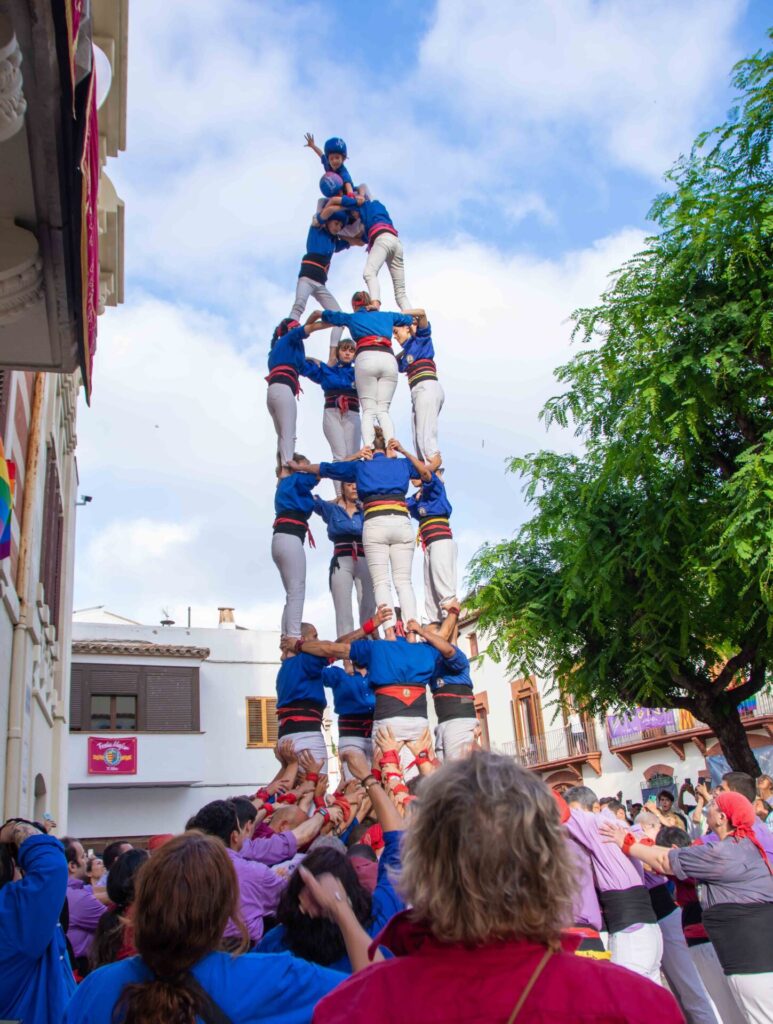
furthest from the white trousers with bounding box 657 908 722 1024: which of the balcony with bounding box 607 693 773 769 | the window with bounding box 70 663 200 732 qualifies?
the window with bounding box 70 663 200 732

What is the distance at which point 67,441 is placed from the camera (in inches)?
609

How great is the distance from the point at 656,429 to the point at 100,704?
63.6ft

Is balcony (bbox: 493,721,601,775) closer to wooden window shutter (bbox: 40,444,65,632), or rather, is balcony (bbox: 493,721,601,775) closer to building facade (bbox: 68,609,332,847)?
building facade (bbox: 68,609,332,847)

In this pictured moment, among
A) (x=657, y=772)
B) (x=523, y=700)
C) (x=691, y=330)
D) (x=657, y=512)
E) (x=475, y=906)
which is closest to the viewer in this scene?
(x=475, y=906)

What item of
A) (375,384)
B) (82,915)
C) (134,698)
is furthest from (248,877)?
(134,698)

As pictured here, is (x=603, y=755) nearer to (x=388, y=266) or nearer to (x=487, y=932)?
(x=388, y=266)

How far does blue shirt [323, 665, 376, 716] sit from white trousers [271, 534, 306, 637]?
0.77 meters

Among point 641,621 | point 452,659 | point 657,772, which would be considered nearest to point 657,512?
point 641,621

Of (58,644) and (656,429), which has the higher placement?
(656,429)

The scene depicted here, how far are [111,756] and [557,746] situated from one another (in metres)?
14.1

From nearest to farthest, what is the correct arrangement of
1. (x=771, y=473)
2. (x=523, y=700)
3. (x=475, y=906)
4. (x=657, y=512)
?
(x=475, y=906), (x=771, y=473), (x=657, y=512), (x=523, y=700)

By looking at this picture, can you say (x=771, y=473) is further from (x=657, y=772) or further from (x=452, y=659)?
(x=657, y=772)

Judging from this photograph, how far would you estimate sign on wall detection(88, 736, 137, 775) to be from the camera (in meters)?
25.1

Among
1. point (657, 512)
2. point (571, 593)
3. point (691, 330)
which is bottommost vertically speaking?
point (571, 593)
